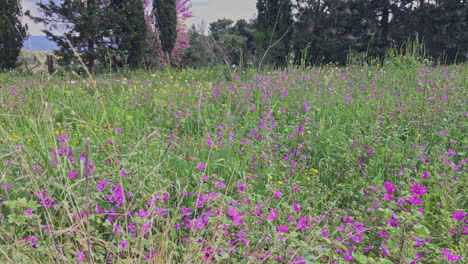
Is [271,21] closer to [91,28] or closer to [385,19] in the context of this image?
[91,28]

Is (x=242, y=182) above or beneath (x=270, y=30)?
beneath

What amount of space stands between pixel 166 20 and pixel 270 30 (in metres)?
5.19

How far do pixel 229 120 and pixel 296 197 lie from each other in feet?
3.28

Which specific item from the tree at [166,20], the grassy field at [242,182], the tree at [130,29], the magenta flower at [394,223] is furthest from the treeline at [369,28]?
the magenta flower at [394,223]

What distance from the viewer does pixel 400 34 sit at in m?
17.6

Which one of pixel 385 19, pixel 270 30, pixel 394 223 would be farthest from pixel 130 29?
pixel 394 223

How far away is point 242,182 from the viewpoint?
6.12 ft

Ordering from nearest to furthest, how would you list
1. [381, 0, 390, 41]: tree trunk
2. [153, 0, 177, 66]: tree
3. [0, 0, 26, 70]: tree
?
[0, 0, 26, 70]: tree → [153, 0, 177, 66]: tree → [381, 0, 390, 41]: tree trunk

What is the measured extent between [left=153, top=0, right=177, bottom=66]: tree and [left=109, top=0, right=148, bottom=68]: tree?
2.89 ft

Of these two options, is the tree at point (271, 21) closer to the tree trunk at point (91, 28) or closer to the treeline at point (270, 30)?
the treeline at point (270, 30)

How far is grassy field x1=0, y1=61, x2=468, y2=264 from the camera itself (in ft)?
4.32

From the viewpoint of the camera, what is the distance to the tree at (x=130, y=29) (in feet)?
45.5

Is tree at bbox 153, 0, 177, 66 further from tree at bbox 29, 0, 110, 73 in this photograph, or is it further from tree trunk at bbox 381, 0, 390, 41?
tree trunk at bbox 381, 0, 390, 41

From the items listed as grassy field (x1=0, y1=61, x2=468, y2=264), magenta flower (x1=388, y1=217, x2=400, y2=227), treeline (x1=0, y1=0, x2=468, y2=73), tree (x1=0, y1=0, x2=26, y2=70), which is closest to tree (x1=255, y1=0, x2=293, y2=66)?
treeline (x1=0, y1=0, x2=468, y2=73)
